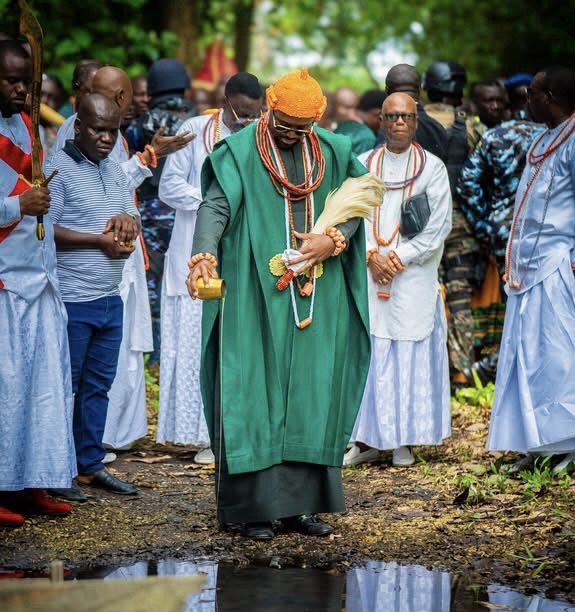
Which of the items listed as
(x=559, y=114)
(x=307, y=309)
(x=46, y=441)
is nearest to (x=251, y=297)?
(x=307, y=309)

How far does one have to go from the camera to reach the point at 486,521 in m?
6.82

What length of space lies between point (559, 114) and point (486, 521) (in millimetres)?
2572

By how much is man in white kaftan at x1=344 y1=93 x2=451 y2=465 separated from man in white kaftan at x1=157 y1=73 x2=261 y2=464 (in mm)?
966

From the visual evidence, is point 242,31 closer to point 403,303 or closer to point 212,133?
point 212,133

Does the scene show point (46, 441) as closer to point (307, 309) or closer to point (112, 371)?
point (112, 371)

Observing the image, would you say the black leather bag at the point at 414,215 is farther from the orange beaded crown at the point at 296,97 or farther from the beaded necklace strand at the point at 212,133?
the orange beaded crown at the point at 296,97

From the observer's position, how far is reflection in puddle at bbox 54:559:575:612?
5.38 m

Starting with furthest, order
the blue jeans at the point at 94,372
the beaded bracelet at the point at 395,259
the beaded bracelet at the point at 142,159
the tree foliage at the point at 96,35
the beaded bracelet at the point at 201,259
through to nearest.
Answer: the tree foliage at the point at 96,35 < the beaded bracelet at the point at 395,259 < the beaded bracelet at the point at 142,159 < the blue jeans at the point at 94,372 < the beaded bracelet at the point at 201,259

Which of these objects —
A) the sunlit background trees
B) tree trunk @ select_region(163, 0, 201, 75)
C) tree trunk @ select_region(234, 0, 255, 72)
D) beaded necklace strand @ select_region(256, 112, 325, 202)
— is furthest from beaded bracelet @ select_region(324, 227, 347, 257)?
tree trunk @ select_region(234, 0, 255, 72)

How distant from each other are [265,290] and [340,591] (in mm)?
1623

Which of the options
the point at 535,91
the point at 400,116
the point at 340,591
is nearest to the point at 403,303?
the point at 400,116

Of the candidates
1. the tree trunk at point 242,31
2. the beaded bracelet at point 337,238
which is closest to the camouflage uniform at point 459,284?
the beaded bracelet at point 337,238

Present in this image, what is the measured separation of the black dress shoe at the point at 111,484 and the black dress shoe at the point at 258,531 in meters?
1.18

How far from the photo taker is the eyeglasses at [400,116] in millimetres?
8250
